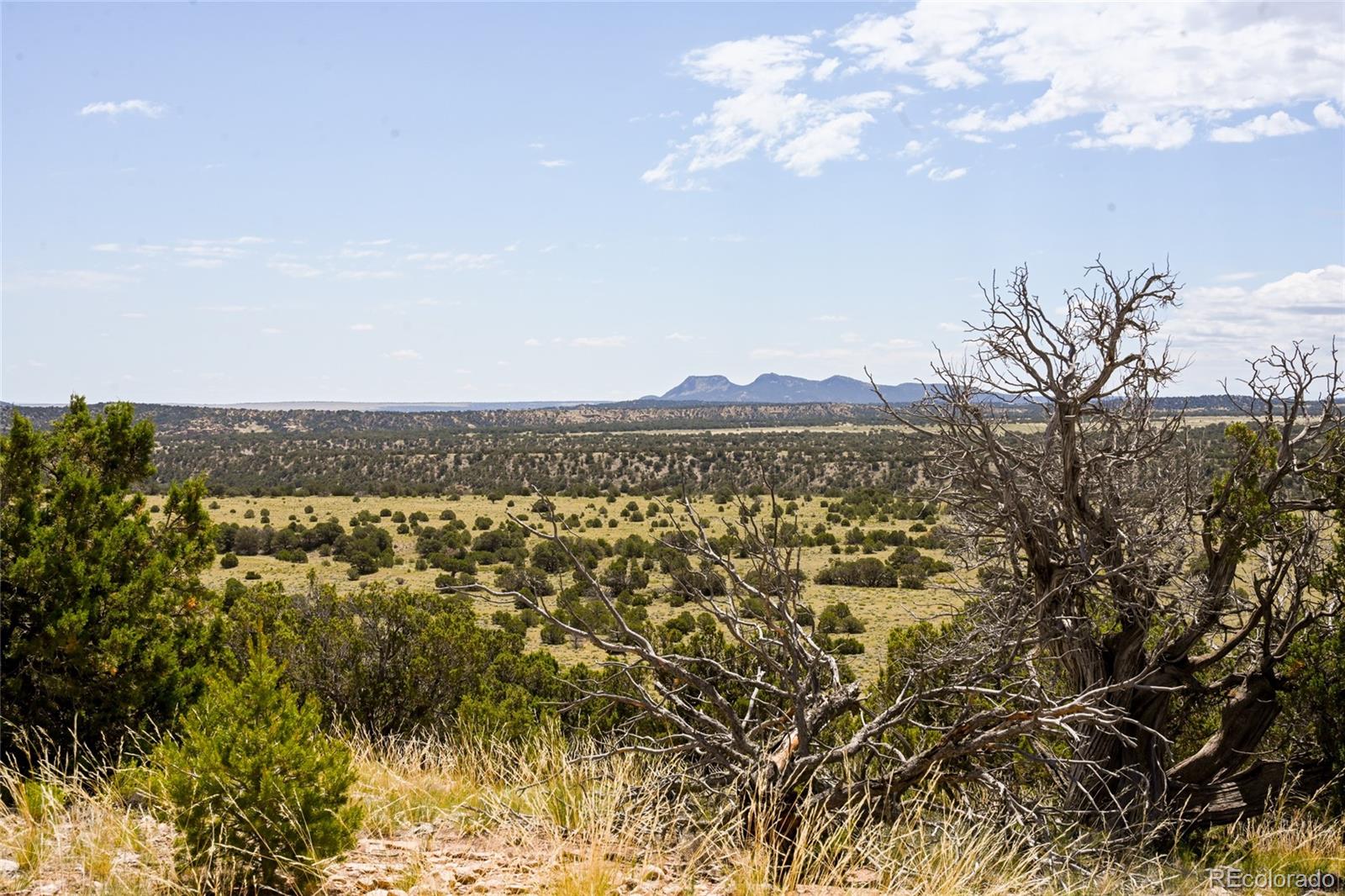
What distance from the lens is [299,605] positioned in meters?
15.4

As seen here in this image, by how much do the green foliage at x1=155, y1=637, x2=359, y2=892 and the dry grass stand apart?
19 centimetres

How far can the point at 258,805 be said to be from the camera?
447cm

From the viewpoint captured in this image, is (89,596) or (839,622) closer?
(89,596)

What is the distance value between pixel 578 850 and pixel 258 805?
1516 mm

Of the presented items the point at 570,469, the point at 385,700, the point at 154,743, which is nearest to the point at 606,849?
the point at 154,743

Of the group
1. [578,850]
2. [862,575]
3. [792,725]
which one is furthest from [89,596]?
[862,575]

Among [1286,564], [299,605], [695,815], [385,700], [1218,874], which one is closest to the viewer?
[695,815]

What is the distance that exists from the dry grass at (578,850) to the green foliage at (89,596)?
87cm

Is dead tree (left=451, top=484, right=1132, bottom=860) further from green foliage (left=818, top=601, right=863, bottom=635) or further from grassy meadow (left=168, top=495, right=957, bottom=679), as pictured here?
green foliage (left=818, top=601, right=863, bottom=635)

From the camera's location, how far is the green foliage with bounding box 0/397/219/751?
7.30 m

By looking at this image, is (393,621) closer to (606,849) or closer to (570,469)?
(606,849)

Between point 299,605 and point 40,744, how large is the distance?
8.52 meters

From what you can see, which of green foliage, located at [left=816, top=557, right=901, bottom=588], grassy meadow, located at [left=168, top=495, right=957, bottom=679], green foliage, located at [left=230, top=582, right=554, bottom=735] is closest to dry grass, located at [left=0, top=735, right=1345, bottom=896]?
grassy meadow, located at [left=168, top=495, right=957, bottom=679]

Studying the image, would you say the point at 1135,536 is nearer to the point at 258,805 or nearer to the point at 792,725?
the point at 792,725
